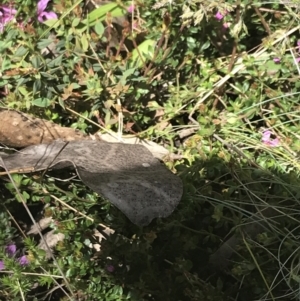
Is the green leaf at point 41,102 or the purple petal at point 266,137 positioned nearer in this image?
the green leaf at point 41,102

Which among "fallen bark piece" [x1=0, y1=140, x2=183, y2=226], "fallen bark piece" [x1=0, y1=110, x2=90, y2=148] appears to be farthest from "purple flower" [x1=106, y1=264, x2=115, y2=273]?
"fallen bark piece" [x1=0, y1=110, x2=90, y2=148]

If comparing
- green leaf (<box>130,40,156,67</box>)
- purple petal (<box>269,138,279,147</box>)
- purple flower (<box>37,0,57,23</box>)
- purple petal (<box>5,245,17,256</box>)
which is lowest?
purple petal (<box>269,138,279,147</box>)

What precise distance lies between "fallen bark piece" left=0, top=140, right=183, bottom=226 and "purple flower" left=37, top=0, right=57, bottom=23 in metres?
0.62

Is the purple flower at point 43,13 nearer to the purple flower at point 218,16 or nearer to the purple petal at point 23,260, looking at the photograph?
the purple flower at point 218,16

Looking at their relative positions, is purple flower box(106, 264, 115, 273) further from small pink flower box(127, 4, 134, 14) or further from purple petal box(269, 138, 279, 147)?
small pink flower box(127, 4, 134, 14)

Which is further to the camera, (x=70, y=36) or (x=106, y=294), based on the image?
(x=70, y=36)

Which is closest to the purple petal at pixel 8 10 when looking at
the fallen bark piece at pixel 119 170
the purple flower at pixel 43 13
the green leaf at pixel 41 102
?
the purple flower at pixel 43 13

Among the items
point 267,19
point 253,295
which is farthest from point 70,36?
point 253,295

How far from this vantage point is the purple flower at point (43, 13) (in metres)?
2.56

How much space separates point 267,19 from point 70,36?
94 cm

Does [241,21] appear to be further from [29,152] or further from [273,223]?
[29,152]

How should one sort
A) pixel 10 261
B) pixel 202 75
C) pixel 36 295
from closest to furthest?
pixel 10 261 < pixel 36 295 < pixel 202 75

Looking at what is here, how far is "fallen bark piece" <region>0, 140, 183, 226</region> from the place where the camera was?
6.59 feet

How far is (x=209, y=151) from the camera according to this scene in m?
2.37
